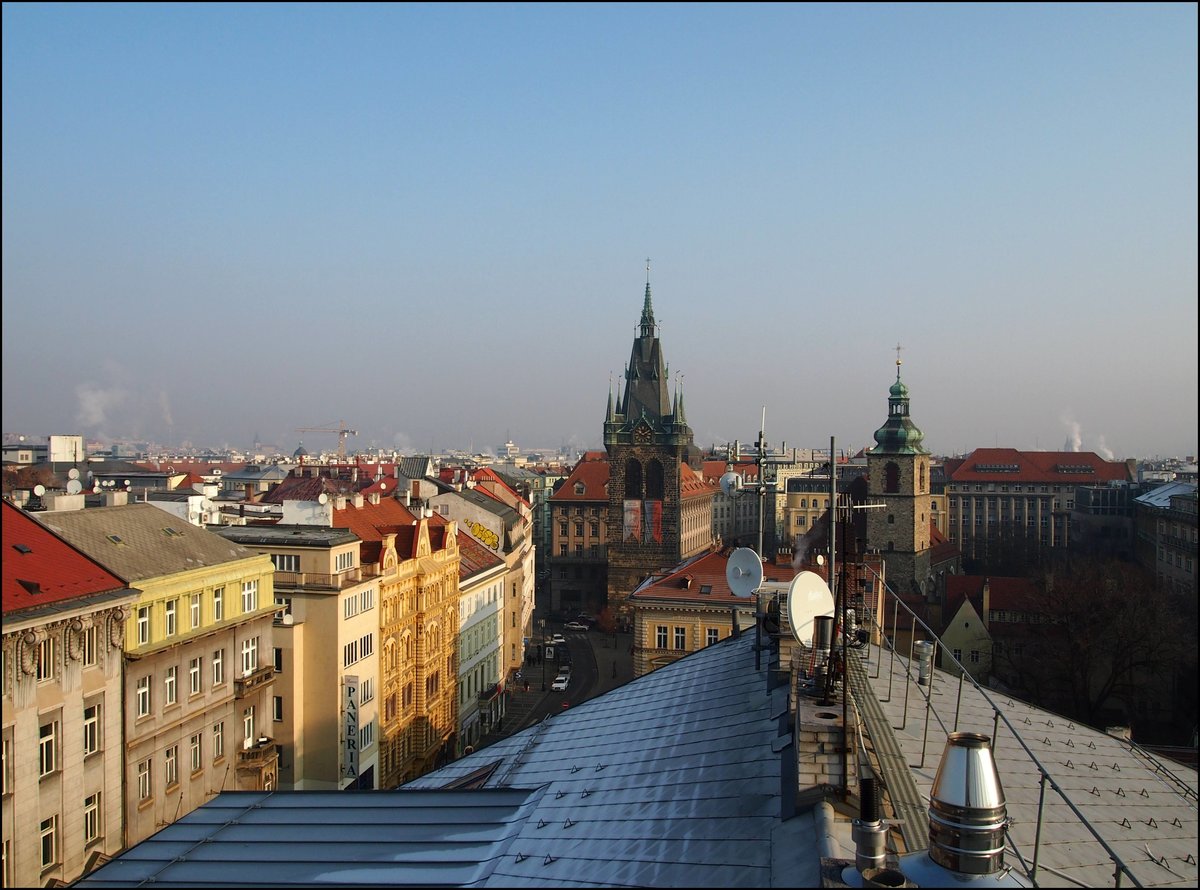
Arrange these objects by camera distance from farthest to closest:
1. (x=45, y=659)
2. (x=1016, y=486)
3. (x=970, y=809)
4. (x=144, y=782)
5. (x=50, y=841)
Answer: (x=1016, y=486) → (x=144, y=782) → (x=45, y=659) → (x=50, y=841) → (x=970, y=809)

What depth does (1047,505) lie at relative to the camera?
126500mm

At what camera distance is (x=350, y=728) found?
32906 mm

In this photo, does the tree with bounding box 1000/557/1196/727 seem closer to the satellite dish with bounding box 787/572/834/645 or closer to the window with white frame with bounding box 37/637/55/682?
the satellite dish with bounding box 787/572/834/645

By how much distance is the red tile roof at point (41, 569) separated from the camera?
19.2 meters

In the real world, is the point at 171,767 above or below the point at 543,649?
above

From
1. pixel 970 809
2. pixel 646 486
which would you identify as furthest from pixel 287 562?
pixel 646 486

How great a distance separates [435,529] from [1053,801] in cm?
3365

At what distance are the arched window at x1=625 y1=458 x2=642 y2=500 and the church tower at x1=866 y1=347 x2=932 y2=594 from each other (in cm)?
2383

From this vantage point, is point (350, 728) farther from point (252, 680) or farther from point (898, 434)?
point (898, 434)

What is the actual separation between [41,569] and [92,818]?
17.4 ft

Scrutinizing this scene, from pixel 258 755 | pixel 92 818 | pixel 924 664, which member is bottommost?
pixel 258 755

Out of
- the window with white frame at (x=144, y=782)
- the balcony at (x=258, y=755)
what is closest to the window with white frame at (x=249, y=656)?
the balcony at (x=258, y=755)

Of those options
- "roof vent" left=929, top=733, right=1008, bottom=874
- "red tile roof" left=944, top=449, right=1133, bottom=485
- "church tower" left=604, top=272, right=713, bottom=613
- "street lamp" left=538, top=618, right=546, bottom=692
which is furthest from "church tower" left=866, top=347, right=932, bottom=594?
"roof vent" left=929, top=733, right=1008, bottom=874

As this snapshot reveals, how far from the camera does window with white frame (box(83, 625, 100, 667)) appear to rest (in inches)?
806
